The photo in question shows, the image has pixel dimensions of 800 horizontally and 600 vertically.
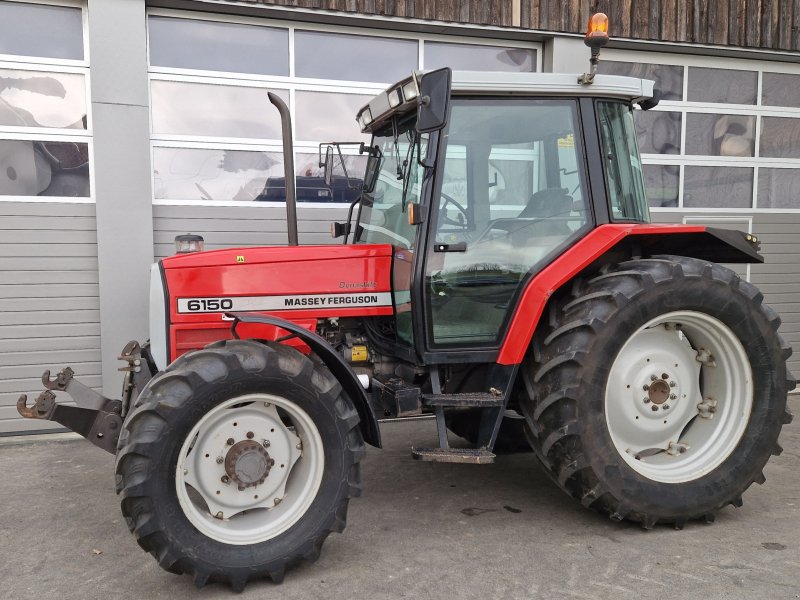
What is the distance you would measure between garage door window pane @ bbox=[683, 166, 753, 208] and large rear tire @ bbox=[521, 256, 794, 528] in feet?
14.0

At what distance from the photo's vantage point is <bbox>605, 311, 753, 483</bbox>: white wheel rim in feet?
11.7

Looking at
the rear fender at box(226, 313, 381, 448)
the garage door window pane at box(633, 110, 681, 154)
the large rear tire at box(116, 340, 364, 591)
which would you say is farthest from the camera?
the garage door window pane at box(633, 110, 681, 154)

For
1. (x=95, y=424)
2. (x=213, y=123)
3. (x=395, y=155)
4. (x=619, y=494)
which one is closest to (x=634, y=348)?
(x=619, y=494)

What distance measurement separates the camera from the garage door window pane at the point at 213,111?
19.4 feet

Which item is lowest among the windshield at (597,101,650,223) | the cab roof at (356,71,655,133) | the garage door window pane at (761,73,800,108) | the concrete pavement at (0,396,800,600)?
the concrete pavement at (0,396,800,600)

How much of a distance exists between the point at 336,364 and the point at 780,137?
22.8 feet

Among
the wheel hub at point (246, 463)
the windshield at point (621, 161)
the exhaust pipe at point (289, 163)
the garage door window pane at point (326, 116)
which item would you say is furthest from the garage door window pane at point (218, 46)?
the wheel hub at point (246, 463)

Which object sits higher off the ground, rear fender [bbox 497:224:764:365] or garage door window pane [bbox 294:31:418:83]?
garage door window pane [bbox 294:31:418:83]

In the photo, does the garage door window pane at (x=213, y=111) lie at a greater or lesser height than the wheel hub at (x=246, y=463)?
greater

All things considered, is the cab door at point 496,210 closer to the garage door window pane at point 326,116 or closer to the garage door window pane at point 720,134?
the garage door window pane at point 326,116

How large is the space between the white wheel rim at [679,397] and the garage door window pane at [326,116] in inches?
149

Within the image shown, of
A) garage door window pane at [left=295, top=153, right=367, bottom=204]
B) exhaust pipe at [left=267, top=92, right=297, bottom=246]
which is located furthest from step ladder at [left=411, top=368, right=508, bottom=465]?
garage door window pane at [left=295, top=153, right=367, bottom=204]

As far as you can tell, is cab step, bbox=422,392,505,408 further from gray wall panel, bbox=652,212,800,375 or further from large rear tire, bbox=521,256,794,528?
gray wall panel, bbox=652,212,800,375

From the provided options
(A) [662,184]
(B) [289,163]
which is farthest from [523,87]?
(A) [662,184]
